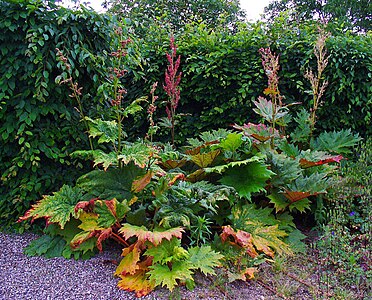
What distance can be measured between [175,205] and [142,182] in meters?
0.28

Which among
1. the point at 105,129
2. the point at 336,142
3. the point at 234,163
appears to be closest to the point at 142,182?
the point at 105,129

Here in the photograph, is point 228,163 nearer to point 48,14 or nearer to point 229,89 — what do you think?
→ point 229,89

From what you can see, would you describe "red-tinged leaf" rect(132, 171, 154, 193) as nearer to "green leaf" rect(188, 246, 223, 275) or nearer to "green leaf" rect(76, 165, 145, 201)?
"green leaf" rect(76, 165, 145, 201)

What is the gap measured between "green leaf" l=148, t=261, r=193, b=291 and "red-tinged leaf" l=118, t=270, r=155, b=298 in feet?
0.16

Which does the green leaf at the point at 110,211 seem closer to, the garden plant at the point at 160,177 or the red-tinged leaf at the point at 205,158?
the garden plant at the point at 160,177

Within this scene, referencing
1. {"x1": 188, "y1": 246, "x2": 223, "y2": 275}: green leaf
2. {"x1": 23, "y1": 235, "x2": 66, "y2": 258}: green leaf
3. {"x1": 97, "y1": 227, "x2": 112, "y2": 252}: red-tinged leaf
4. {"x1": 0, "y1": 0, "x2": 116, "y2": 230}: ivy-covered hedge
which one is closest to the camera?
{"x1": 188, "y1": 246, "x2": 223, "y2": 275}: green leaf

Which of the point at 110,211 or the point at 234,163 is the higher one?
the point at 234,163

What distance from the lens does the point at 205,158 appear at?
2.99 metres

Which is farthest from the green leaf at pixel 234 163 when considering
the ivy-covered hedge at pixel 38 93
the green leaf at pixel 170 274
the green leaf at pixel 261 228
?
the ivy-covered hedge at pixel 38 93

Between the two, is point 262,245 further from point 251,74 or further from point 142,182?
point 251,74

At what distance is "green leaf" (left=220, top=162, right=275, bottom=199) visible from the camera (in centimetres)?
281

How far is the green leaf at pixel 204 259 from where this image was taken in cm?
215

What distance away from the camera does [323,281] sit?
2297 mm

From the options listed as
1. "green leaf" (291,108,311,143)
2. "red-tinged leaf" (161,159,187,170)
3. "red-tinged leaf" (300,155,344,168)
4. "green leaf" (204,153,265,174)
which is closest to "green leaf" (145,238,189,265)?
"green leaf" (204,153,265,174)
